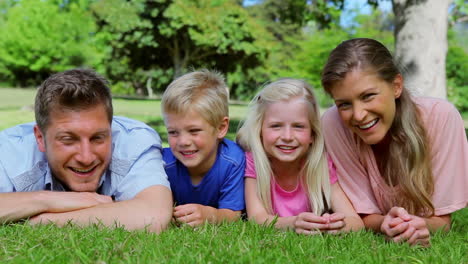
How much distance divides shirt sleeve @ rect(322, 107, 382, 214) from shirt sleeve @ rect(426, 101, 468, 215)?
0.48 m

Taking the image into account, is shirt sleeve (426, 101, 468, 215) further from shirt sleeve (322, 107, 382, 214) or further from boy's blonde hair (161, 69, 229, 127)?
boy's blonde hair (161, 69, 229, 127)

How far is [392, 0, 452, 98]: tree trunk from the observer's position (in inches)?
335

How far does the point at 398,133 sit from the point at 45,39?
49044 millimetres

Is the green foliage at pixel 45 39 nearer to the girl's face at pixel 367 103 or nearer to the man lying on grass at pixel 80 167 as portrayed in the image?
the man lying on grass at pixel 80 167

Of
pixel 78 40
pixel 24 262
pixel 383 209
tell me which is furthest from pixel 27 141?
pixel 78 40

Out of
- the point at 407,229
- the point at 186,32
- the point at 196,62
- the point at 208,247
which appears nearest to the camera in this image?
the point at 208,247

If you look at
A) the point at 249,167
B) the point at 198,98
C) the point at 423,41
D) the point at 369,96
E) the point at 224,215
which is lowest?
the point at 224,215

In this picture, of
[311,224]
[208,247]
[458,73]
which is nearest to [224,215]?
[311,224]

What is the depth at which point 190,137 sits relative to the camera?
4.03 metres

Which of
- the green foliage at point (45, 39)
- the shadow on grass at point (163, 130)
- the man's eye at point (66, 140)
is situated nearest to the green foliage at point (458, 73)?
the shadow on grass at point (163, 130)

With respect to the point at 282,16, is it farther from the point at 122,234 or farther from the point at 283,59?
the point at 283,59

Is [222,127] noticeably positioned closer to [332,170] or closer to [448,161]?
[332,170]

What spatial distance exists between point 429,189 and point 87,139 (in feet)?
8.18

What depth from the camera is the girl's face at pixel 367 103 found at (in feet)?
11.5
